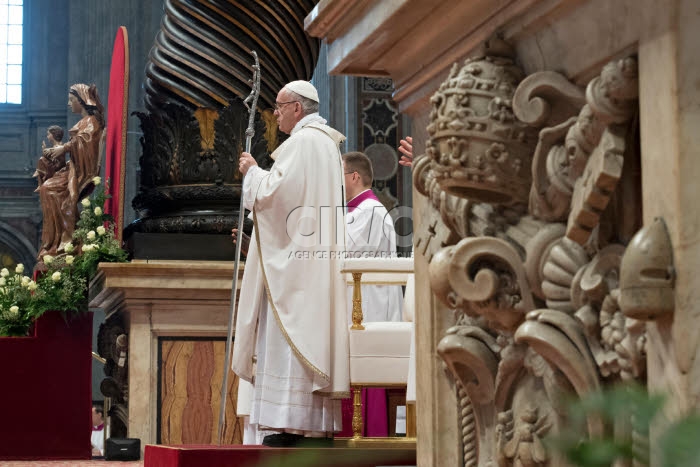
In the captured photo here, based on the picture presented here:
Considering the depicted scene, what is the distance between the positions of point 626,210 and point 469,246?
29 cm

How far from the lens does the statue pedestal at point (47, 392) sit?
7492 mm

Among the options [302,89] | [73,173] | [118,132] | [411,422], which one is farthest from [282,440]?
[73,173]

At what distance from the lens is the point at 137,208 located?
7.98 meters

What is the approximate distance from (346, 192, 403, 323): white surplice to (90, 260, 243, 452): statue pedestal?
2.59 ft

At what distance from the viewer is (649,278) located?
4.57 feet

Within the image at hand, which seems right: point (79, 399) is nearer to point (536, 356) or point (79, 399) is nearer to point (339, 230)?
point (339, 230)

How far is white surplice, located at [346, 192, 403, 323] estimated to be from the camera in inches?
272

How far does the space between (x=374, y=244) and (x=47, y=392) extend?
235 centimetres

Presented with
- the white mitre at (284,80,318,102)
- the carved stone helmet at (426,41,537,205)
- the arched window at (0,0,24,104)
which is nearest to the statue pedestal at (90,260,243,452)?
the white mitre at (284,80,318,102)

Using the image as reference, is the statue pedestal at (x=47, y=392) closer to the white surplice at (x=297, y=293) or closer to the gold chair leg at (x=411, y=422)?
the white surplice at (x=297, y=293)

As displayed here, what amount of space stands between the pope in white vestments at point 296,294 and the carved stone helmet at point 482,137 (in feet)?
10.5

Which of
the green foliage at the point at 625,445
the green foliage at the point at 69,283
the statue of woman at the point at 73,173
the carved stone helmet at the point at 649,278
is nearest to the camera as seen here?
the green foliage at the point at 625,445

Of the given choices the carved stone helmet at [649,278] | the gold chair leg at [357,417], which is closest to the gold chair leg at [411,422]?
the gold chair leg at [357,417]

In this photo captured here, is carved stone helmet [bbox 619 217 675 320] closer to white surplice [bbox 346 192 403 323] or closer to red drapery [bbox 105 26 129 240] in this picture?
white surplice [bbox 346 192 403 323]
